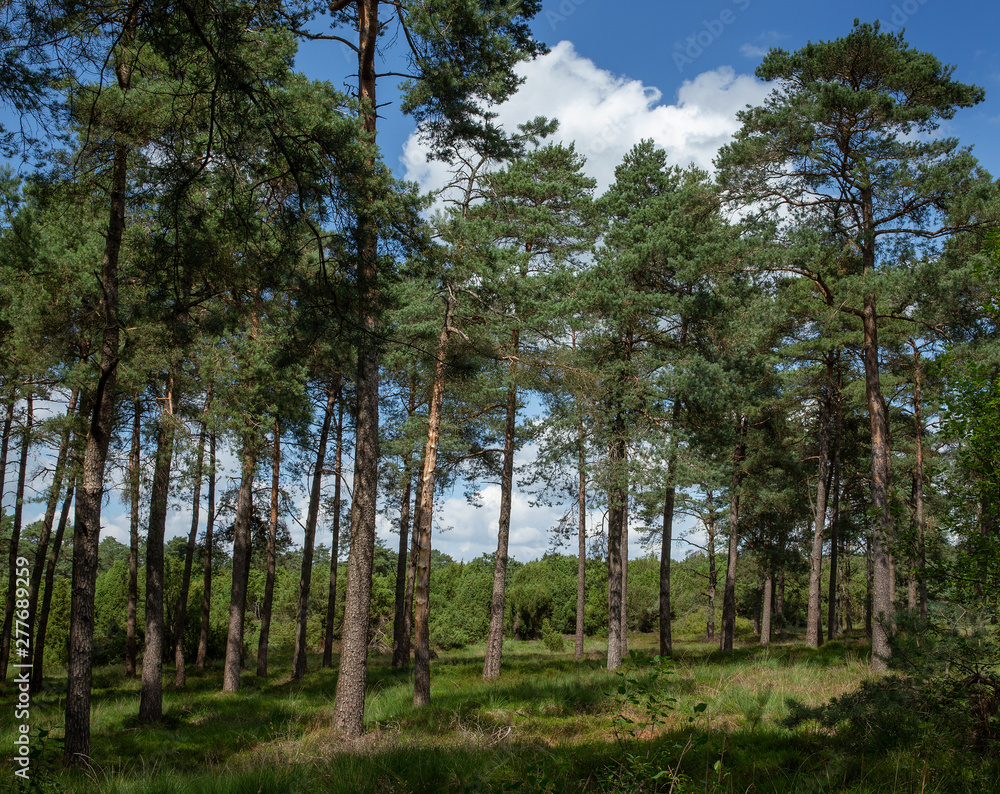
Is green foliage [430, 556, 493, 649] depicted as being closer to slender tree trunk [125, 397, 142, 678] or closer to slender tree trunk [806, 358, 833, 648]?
slender tree trunk [125, 397, 142, 678]

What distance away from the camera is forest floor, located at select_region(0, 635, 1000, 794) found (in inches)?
173

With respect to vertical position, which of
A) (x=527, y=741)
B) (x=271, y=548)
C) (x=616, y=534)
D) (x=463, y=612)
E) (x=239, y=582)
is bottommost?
(x=463, y=612)

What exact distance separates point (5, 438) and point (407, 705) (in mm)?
13444

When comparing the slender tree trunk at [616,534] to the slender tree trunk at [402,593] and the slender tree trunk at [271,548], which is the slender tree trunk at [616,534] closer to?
the slender tree trunk at [402,593]

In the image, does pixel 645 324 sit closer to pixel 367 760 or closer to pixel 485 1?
pixel 485 1

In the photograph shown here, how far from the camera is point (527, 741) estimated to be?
6.43 m

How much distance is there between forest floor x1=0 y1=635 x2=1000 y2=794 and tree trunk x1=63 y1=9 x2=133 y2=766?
0.35 metres

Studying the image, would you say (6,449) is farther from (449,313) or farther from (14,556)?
(449,313)

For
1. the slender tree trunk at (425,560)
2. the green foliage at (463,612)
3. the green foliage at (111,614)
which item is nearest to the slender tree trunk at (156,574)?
the slender tree trunk at (425,560)

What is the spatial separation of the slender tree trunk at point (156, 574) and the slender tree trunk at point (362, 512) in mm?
4387

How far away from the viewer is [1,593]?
64.9 feet

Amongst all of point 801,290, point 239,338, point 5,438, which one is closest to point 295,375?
point 239,338

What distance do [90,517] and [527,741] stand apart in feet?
19.3

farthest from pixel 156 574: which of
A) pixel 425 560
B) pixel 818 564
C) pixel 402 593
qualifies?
pixel 818 564
